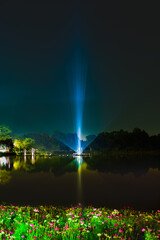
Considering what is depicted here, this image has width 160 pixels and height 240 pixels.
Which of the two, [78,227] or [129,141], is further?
[129,141]

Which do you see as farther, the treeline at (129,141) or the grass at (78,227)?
the treeline at (129,141)

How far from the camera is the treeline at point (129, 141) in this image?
102m

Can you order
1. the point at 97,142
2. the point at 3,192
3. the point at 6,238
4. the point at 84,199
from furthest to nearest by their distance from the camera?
the point at 97,142, the point at 3,192, the point at 84,199, the point at 6,238

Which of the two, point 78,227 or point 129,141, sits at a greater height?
point 129,141

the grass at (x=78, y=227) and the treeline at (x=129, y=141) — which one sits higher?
the treeline at (x=129, y=141)

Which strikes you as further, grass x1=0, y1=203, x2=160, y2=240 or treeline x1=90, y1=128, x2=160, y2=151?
treeline x1=90, y1=128, x2=160, y2=151

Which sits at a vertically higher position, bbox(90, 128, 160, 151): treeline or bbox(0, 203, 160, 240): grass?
bbox(90, 128, 160, 151): treeline

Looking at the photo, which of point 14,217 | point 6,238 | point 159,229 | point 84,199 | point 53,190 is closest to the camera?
point 6,238

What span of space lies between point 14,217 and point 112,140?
322 feet

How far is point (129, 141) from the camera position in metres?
104

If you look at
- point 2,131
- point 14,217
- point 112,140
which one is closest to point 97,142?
point 112,140

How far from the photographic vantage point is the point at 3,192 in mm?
13453

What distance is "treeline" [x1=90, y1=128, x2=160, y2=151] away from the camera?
102 m

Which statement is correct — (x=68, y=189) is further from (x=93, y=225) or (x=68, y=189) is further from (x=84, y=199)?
(x=93, y=225)
